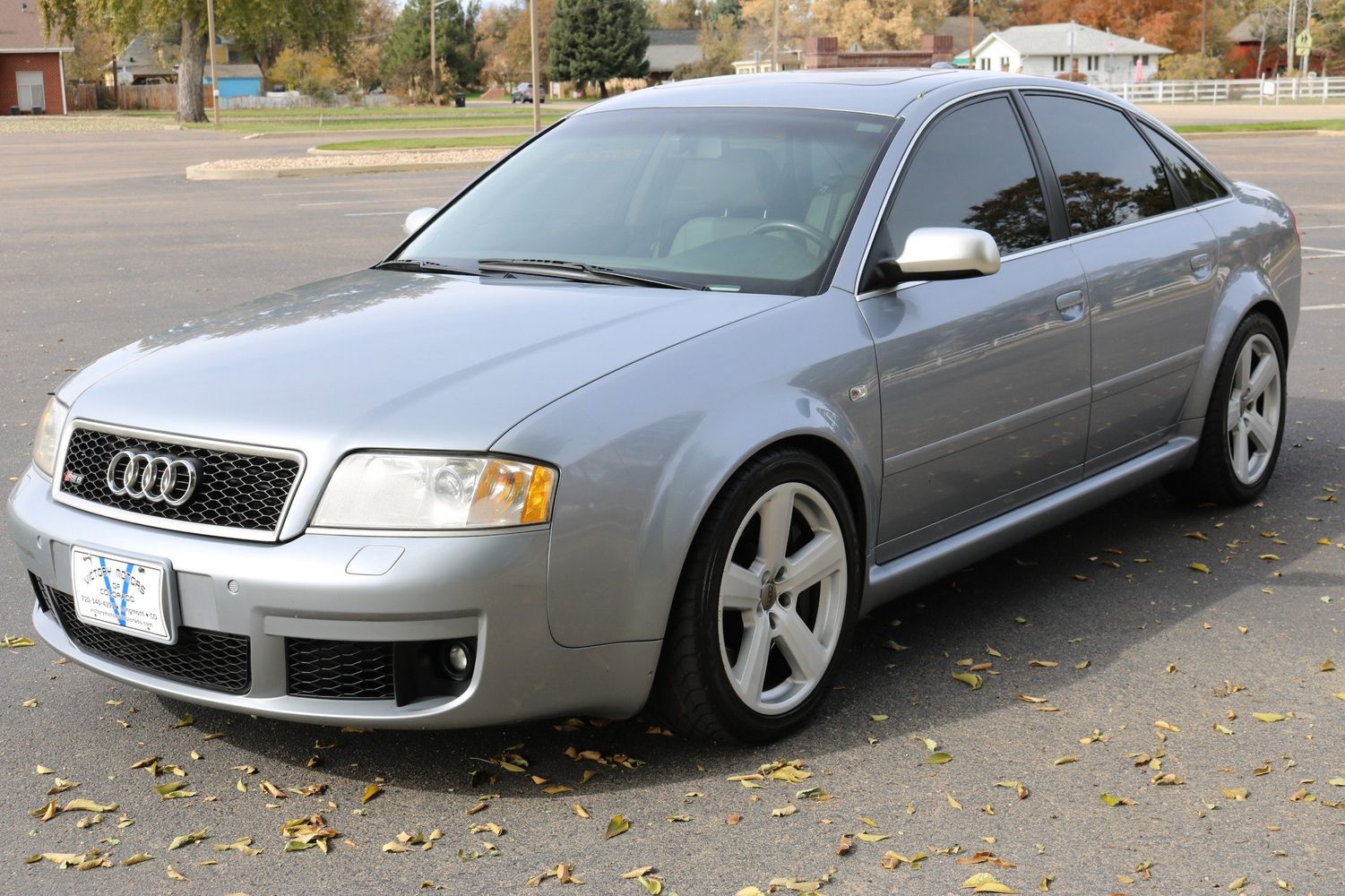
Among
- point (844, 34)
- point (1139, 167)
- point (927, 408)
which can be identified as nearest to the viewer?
point (927, 408)

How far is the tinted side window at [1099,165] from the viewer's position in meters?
5.05

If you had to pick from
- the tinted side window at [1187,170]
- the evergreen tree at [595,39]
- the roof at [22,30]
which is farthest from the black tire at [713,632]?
the evergreen tree at [595,39]

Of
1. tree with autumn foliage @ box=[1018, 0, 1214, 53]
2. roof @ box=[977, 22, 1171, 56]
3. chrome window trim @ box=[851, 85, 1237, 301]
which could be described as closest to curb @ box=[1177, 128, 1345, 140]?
chrome window trim @ box=[851, 85, 1237, 301]

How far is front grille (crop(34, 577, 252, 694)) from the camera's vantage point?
3.34 metres

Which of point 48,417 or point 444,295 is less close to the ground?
point 444,295

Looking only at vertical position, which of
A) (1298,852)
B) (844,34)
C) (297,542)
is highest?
(844,34)

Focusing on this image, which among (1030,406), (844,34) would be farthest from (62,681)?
(844,34)

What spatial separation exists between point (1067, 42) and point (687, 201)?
96.3 meters

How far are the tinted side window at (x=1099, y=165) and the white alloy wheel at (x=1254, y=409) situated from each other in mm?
758

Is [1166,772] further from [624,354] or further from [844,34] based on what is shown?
[844,34]

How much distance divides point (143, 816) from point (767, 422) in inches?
66.4

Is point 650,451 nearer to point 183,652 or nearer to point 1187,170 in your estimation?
point 183,652

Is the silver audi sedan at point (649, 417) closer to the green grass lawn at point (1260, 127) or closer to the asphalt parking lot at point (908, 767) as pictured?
the asphalt parking lot at point (908, 767)

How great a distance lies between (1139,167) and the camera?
5.46 metres
